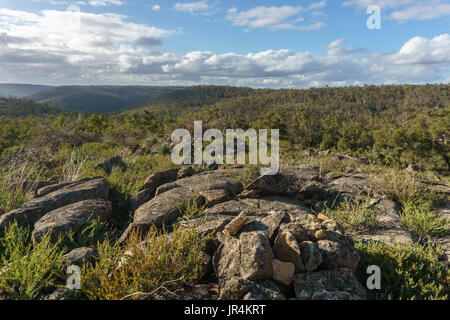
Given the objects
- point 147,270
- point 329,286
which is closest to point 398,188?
point 329,286

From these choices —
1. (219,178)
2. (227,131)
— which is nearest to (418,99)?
(227,131)

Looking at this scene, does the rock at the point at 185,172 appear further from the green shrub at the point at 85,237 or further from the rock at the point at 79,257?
the rock at the point at 79,257

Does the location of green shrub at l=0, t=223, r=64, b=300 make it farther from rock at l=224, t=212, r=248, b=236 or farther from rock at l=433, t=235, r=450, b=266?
rock at l=433, t=235, r=450, b=266

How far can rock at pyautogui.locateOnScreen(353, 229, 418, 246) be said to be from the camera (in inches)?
131

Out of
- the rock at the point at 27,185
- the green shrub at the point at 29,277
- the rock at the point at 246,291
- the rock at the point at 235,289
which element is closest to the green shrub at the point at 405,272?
the rock at the point at 246,291

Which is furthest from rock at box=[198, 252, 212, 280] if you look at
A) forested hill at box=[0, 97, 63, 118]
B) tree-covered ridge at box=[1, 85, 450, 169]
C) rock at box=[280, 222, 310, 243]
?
forested hill at box=[0, 97, 63, 118]

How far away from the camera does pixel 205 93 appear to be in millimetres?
174500

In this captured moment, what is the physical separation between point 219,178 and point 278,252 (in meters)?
3.06

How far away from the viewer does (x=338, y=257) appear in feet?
8.25

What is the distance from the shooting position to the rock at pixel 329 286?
7.13 feet

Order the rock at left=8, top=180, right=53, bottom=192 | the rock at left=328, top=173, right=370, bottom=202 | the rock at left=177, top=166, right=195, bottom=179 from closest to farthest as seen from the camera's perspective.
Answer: the rock at left=328, top=173, right=370, bottom=202
the rock at left=8, top=180, right=53, bottom=192
the rock at left=177, top=166, right=195, bottom=179

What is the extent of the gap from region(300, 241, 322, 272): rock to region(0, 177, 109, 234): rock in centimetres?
404

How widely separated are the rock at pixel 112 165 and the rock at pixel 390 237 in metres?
6.39
